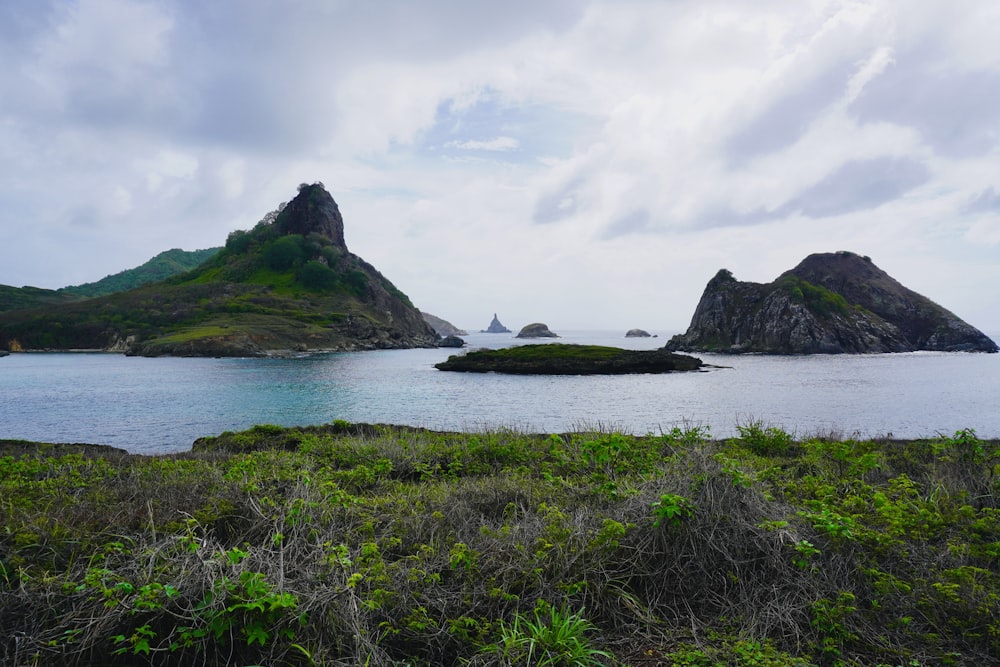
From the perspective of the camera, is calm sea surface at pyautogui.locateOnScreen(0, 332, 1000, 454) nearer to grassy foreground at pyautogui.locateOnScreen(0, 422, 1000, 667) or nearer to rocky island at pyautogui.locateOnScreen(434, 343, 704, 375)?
rocky island at pyautogui.locateOnScreen(434, 343, 704, 375)

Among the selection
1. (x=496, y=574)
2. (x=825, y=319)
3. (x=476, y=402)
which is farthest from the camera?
(x=825, y=319)

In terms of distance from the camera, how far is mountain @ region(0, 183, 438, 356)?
119062 millimetres

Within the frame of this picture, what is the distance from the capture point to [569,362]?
75438mm

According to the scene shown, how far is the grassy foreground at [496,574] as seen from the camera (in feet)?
14.8

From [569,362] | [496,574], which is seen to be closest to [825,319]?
[569,362]

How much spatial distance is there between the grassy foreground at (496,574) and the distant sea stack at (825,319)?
140 m

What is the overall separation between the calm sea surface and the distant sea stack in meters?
57.8

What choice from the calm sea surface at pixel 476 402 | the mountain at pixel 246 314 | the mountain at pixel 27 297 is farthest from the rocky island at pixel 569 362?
the mountain at pixel 27 297

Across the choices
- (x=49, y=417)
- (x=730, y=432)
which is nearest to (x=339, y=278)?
(x=49, y=417)

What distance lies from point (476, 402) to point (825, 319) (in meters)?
125

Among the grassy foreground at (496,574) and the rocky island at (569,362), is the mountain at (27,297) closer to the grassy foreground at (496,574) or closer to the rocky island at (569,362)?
the rocky island at (569,362)

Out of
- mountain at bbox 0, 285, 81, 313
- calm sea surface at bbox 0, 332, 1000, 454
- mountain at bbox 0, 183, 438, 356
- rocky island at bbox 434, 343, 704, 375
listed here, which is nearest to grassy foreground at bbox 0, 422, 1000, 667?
calm sea surface at bbox 0, 332, 1000, 454

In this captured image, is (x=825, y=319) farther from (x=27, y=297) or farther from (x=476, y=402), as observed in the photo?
(x=27, y=297)

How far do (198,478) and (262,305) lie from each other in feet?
509
